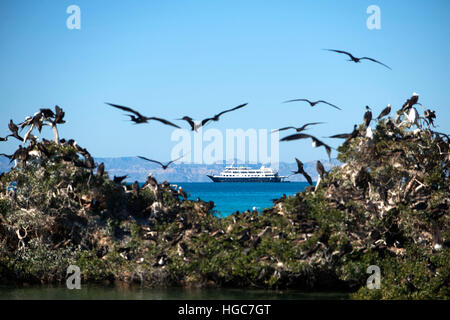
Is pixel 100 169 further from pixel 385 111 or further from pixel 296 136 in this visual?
pixel 385 111

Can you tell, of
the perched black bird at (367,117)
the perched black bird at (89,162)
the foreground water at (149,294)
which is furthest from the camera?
the perched black bird at (89,162)

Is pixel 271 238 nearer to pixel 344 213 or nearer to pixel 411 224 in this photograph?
pixel 344 213

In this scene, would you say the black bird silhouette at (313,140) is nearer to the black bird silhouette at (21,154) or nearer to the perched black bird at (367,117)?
the perched black bird at (367,117)

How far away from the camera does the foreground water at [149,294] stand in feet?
58.9

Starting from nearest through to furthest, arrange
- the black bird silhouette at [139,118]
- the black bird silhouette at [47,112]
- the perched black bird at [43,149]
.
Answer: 1. the black bird silhouette at [139,118]
2. the perched black bird at [43,149]
3. the black bird silhouette at [47,112]

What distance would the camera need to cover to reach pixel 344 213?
18.6 m

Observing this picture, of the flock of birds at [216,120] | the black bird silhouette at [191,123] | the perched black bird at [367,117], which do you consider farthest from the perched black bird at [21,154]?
the perched black bird at [367,117]

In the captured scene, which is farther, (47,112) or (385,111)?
(47,112)

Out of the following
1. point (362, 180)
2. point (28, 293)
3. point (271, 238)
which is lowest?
point (28, 293)

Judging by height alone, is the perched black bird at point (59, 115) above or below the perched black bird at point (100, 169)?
above

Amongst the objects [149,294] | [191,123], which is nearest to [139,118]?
[191,123]

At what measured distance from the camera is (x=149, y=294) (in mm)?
18406

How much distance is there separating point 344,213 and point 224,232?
366 centimetres
